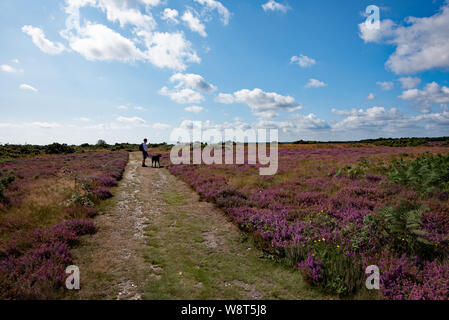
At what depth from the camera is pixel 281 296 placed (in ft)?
13.7

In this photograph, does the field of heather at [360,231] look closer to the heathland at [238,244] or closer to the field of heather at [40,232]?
the heathland at [238,244]

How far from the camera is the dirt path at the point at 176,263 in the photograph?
13.9 ft

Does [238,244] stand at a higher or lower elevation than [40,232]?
lower

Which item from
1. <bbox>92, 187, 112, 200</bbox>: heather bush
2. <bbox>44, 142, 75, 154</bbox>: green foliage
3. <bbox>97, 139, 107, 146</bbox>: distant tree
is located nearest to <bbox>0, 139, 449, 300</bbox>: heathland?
<bbox>92, 187, 112, 200</bbox>: heather bush

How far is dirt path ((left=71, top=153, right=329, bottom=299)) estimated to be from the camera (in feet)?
13.9

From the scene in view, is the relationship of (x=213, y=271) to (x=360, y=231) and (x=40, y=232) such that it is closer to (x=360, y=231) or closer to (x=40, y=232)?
(x=360, y=231)

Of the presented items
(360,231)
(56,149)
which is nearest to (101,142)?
(56,149)

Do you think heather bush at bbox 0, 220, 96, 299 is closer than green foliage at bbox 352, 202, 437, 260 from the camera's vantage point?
Yes

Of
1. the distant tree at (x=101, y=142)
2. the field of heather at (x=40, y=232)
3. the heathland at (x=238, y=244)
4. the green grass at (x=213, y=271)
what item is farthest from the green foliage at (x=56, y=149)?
the green grass at (x=213, y=271)

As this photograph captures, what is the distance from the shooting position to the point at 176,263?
529 cm

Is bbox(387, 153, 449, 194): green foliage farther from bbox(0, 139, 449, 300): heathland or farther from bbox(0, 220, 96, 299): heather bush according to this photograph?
bbox(0, 220, 96, 299): heather bush

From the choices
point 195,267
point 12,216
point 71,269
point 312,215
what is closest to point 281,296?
point 195,267

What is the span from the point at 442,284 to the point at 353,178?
10771 mm
